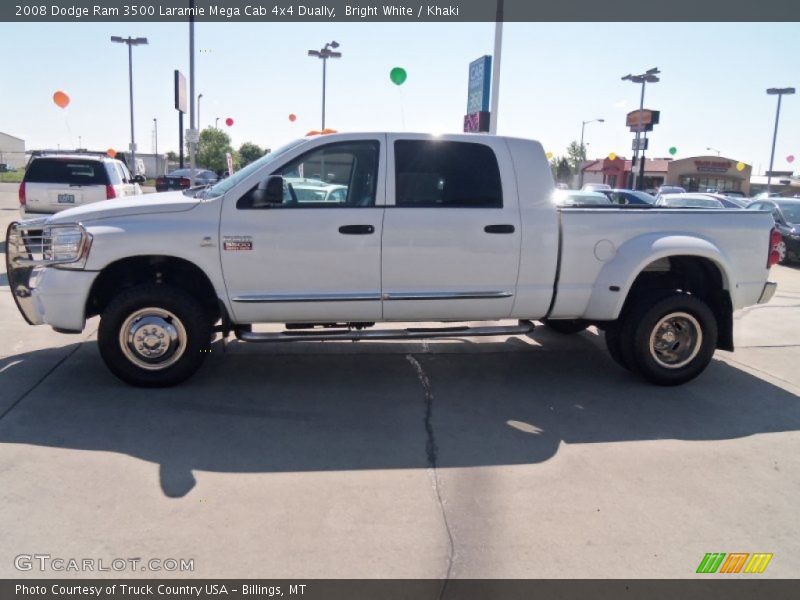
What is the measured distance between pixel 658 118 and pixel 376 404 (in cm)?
4442

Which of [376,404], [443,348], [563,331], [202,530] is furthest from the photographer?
[563,331]

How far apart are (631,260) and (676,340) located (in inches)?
36.4

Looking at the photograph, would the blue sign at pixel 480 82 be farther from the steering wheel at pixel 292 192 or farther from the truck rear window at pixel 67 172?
the steering wheel at pixel 292 192

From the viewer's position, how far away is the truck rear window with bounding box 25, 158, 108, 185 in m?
11.9

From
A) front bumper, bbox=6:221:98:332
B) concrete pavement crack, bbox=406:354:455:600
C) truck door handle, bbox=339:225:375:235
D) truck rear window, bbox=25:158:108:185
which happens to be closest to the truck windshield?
truck door handle, bbox=339:225:375:235

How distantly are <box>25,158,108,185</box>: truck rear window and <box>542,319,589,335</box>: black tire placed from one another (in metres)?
8.96

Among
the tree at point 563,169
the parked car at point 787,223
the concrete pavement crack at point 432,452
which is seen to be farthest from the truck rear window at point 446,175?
the tree at point 563,169

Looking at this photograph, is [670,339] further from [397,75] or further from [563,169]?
[563,169]

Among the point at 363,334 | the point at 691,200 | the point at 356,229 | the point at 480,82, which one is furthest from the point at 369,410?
the point at 691,200

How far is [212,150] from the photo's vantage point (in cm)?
6116

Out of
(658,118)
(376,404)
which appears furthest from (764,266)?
(658,118)

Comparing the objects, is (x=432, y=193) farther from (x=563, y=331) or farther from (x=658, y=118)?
(x=658, y=118)

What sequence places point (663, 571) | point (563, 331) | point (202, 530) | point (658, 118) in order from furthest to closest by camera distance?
point (658, 118), point (563, 331), point (202, 530), point (663, 571)

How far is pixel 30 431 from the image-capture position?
4.47 meters
